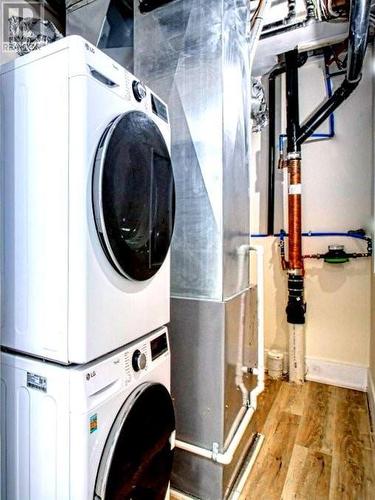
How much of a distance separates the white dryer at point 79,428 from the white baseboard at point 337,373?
2077 mm

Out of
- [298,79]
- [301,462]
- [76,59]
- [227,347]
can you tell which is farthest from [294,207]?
[76,59]

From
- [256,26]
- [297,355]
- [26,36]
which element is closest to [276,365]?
[297,355]

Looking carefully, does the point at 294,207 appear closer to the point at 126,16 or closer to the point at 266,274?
the point at 266,274

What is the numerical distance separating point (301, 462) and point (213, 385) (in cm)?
84

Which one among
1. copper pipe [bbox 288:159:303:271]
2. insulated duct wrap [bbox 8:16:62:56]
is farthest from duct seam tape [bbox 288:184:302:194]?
insulated duct wrap [bbox 8:16:62:56]

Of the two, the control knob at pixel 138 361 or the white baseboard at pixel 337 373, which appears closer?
the control knob at pixel 138 361

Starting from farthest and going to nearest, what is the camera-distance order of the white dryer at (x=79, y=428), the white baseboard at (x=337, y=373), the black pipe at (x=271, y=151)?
the black pipe at (x=271, y=151) → the white baseboard at (x=337, y=373) → the white dryer at (x=79, y=428)

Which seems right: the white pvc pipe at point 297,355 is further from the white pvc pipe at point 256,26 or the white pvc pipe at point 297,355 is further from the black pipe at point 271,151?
the white pvc pipe at point 256,26

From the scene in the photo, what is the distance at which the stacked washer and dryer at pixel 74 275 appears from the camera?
81cm

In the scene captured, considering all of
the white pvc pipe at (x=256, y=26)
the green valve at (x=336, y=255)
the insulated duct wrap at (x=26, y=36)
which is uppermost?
the white pvc pipe at (x=256, y=26)

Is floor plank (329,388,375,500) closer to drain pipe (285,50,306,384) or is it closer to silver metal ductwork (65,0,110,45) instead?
drain pipe (285,50,306,384)

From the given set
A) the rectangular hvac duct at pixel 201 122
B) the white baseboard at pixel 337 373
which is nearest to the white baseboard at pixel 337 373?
the white baseboard at pixel 337 373

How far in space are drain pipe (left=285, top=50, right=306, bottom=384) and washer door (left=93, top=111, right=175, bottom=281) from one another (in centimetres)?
173

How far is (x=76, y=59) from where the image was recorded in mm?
806
